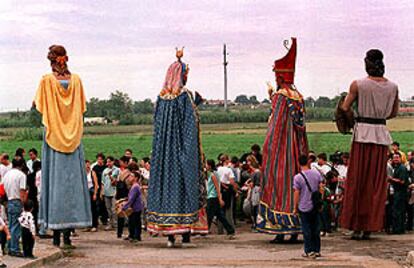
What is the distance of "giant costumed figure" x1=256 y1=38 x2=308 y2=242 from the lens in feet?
50.4

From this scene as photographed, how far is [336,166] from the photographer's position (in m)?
19.0

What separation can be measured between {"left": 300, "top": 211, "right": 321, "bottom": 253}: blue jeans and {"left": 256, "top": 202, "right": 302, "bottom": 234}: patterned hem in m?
2.44

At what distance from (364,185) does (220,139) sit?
31723 millimetres

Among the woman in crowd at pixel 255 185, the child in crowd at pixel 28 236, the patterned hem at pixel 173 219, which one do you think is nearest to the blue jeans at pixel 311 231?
the patterned hem at pixel 173 219

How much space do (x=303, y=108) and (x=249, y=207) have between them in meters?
4.04

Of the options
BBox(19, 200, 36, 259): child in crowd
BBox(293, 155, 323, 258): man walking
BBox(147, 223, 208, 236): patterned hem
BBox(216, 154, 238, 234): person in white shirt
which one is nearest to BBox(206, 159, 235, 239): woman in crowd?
BBox(216, 154, 238, 234): person in white shirt

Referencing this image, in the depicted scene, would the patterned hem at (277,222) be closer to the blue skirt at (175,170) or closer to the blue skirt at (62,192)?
the blue skirt at (175,170)

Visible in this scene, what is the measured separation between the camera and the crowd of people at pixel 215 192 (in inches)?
573

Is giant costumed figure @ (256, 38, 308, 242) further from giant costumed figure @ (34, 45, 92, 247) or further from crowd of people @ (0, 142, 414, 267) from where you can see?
giant costumed figure @ (34, 45, 92, 247)

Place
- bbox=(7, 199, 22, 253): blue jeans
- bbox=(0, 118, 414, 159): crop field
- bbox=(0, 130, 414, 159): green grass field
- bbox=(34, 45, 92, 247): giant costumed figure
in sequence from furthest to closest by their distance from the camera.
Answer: bbox=(0, 130, 414, 159): green grass field < bbox=(0, 118, 414, 159): crop field < bbox=(34, 45, 92, 247): giant costumed figure < bbox=(7, 199, 22, 253): blue jeans

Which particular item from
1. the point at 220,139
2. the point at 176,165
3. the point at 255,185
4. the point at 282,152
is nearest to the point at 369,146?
the point at 282,152

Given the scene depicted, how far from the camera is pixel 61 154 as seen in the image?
14.4m

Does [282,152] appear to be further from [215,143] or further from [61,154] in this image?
[215,143]

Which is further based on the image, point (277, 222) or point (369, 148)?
point (277, 222)
